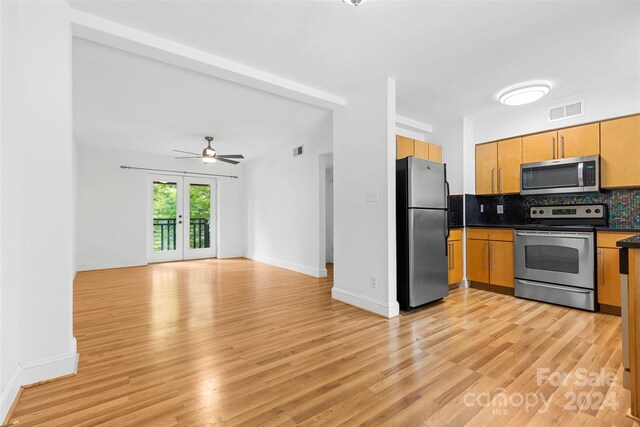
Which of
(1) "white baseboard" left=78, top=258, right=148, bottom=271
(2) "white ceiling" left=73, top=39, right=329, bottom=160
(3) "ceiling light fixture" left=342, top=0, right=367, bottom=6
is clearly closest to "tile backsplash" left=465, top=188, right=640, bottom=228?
(2) "white ceiling" left=73, top=39, right=329, bottom=160

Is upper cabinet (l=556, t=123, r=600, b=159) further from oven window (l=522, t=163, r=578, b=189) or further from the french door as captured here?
the french door

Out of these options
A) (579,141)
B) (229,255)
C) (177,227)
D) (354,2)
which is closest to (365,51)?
(354,2)

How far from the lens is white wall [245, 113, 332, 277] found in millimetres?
5273

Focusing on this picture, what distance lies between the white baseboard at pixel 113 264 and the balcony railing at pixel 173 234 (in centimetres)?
46

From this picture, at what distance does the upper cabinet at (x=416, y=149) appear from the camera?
3717 millimetres

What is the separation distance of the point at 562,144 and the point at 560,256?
1.42 metres

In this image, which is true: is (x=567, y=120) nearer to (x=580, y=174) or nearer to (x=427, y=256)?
(x=580, y=174)

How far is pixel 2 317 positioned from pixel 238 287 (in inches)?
117

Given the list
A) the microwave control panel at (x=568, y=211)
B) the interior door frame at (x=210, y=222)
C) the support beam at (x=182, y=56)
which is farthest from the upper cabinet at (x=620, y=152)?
the interior door frame at (x=210, y=222)

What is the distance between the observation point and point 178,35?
7.77ft

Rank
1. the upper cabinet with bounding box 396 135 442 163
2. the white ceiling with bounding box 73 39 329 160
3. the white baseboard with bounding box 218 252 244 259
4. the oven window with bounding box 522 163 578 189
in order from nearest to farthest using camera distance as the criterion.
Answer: the white ceiling with bounding box 73 39 329 160 < the oven window with bounding box 522 163 578 189 < the upper cabinet with bounding box 396 135 442 163 < the white baseboard with bounding box 218 252 244 259

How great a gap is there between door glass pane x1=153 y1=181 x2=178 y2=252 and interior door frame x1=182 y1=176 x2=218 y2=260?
0.22 metres

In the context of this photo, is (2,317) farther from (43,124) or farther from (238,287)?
(238,287)

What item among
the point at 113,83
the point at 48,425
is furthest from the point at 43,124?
the point at 48,425
